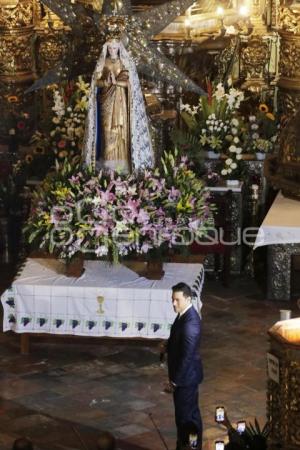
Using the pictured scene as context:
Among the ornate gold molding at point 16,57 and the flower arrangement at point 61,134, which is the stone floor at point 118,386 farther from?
the ornate gold molding at point 16,57

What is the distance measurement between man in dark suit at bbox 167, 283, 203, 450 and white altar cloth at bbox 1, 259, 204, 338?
95.2 inches

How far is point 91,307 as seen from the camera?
43.9ft

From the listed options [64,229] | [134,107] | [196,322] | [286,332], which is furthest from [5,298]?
[286,332]

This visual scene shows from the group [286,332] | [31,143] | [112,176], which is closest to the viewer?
[286,332]

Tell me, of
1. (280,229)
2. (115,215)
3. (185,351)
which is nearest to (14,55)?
(115,215)

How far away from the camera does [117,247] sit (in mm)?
13438

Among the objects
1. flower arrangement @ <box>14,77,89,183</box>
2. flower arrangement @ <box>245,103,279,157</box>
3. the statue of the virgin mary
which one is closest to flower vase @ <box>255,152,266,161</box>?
flower arrangement @ <box>245,103,279,157</box>

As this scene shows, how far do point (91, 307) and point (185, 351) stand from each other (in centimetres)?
283

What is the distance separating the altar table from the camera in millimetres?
11961

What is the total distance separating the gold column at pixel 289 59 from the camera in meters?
17.5

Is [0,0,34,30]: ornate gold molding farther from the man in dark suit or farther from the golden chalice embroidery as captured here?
the man in dark suit

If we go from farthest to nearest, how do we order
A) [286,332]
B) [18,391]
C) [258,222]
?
[258,222], [18,391], [286,332]

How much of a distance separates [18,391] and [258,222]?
486cm

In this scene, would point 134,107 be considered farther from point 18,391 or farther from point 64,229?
point 18,391
